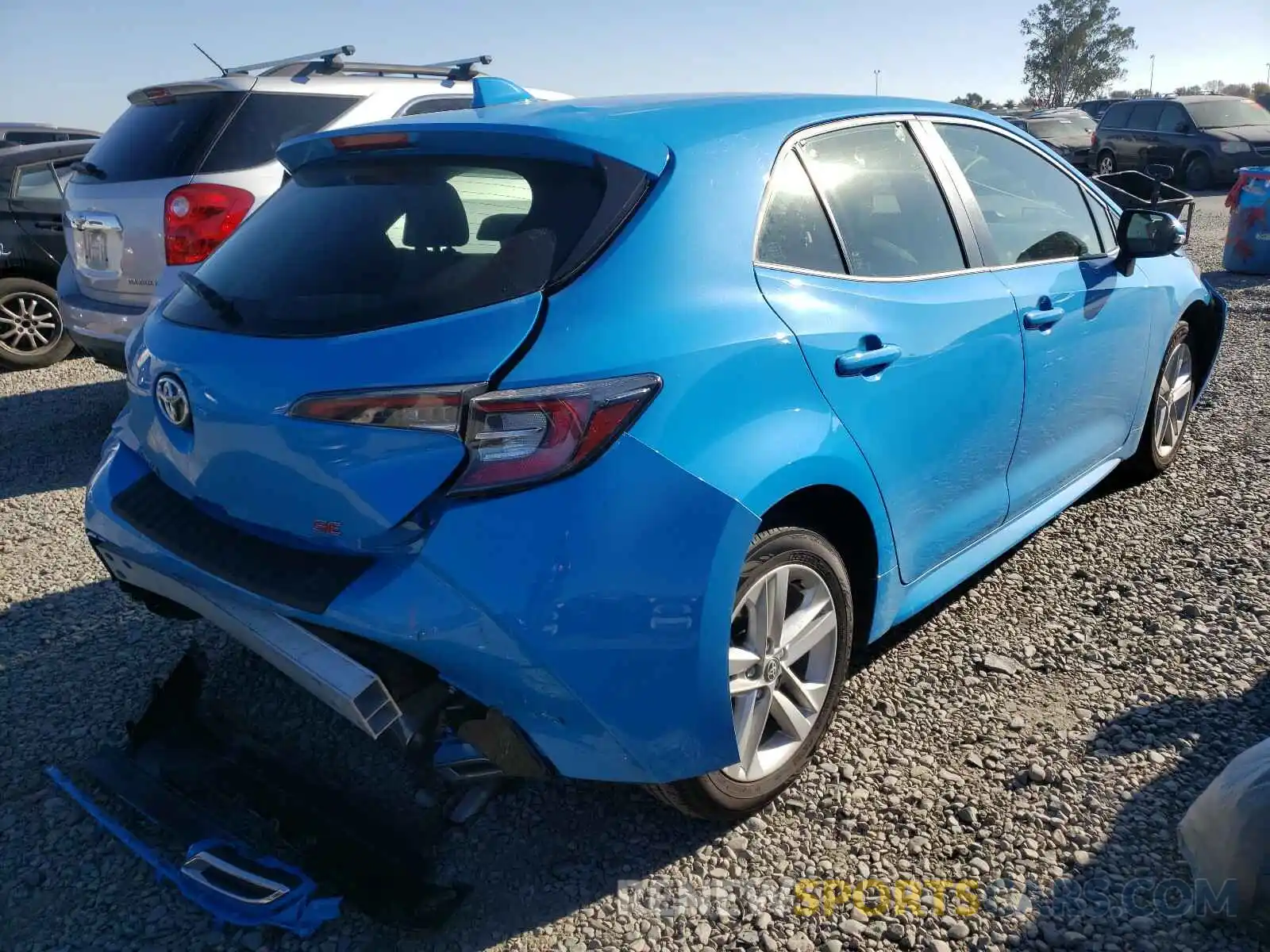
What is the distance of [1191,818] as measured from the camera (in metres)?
2.28

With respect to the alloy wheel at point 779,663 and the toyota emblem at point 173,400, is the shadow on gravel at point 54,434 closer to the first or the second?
the toyota emblem at point 173,400

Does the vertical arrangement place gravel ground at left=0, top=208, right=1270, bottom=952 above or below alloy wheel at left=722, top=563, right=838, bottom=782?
below

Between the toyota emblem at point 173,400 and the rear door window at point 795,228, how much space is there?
1352mm

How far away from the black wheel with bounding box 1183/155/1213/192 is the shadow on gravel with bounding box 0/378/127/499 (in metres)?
20.0

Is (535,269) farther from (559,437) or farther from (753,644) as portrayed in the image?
(753,644)

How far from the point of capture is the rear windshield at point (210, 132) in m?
5.12

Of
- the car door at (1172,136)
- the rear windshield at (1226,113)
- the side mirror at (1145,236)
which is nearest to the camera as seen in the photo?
the side mirror at (1145,236)

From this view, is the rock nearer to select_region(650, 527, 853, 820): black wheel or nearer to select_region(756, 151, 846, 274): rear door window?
select_region(650, 527, 853, 820): black wheel

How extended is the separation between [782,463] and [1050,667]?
5.03 feet

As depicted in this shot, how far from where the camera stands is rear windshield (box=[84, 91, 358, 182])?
16.8ft

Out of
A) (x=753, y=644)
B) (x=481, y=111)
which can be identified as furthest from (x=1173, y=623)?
(x=481, y=111)

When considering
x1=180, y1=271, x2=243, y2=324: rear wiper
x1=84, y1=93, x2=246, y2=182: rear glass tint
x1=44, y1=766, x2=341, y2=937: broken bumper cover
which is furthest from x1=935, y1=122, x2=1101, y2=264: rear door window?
x1=84, y1=93, x2=246, y2=182: rear glass tint

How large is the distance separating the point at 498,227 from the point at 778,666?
122cm

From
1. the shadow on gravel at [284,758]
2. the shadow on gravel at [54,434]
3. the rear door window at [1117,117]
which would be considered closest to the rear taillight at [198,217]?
the shadow on gravel at [54,434]
